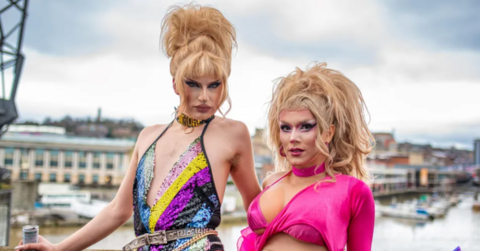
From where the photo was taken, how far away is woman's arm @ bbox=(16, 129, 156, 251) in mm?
2467

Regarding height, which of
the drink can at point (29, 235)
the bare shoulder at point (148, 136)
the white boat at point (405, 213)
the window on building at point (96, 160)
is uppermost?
the bare shoulder at point (148, 136)

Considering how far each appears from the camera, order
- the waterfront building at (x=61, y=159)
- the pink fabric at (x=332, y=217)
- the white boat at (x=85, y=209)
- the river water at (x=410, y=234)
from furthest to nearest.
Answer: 1. the waterfront building at (x=61, y=159)
2. the white boat at (x=85, y=209)
3. the river water at (x=410, y=234)
4. the pink fabric at (x=332, y=217)

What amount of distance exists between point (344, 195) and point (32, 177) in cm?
5439

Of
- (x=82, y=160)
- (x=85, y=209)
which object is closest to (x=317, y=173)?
(x=85, y=209)

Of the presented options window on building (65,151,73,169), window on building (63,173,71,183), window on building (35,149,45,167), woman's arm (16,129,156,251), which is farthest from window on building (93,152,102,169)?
woman's arm (16,129,156,251)

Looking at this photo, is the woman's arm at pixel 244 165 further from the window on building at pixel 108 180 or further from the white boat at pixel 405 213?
the white boat at pixel 405 213

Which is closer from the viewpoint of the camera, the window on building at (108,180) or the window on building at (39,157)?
the window on building at (39,157)

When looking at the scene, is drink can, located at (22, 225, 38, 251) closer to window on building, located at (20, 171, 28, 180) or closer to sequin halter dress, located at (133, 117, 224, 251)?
sequin halter dress, located at (133, 117, 224, 251)

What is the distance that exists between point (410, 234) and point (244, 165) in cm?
5804

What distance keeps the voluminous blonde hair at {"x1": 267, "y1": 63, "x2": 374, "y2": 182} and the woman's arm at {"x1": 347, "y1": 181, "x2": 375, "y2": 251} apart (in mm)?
119

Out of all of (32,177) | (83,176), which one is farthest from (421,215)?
(32,177)

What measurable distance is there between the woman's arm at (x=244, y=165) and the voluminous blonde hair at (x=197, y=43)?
0.18 meters

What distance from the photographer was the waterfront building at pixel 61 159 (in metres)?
50.9

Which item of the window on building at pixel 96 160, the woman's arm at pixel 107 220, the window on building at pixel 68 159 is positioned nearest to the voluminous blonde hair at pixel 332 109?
the woman's arm at pixel 107 220
